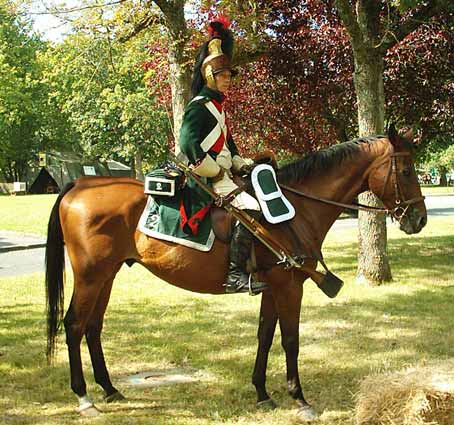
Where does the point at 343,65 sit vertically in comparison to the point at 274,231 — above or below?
above

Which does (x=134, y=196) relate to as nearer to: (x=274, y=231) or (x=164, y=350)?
(x=274, y=231)

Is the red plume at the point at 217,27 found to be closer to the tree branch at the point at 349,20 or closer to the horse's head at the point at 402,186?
the horse's head at the point at 402,186

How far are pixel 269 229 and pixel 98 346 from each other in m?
1.93

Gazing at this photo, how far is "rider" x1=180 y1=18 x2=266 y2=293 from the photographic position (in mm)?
4598

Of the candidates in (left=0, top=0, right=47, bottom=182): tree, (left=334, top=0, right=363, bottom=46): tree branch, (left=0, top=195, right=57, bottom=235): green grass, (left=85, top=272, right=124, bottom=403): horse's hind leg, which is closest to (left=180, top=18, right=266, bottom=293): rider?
(left=85, top=272, right=124, bottom=403): horse's hind leg

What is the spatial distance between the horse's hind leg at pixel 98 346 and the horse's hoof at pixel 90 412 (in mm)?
315

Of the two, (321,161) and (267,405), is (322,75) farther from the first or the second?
(267,405)

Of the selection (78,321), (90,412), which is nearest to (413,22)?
(78,321)

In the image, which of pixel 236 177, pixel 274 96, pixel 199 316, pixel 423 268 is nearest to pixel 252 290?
pixel 236 177

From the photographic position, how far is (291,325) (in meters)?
4.73

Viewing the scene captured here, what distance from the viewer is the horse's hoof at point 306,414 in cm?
459

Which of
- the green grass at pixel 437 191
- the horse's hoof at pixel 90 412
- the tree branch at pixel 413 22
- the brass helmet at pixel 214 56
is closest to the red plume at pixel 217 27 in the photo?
the brass helmet at pixel 214 56

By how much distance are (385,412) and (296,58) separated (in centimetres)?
938

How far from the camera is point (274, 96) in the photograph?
1338cm
